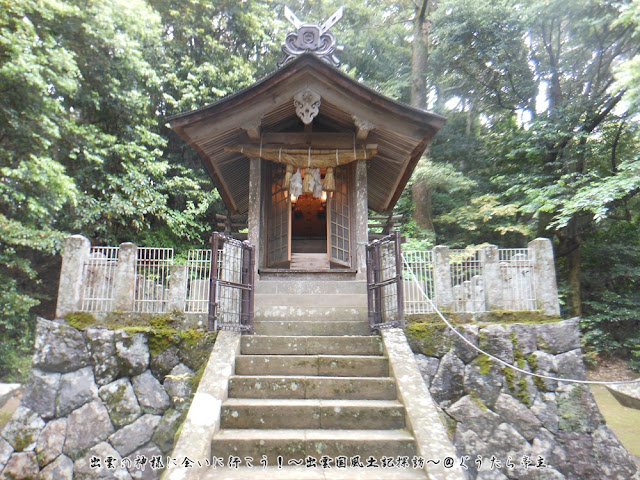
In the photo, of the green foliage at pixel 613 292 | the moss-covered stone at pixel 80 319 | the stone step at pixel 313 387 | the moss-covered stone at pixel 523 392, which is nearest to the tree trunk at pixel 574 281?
the green foliage at pixel 613 292

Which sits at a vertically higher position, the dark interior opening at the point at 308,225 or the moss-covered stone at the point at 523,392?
the dark interior opening at the point at 308,225

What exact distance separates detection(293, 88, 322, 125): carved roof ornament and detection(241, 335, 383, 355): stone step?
3.94 m

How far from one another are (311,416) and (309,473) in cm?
66

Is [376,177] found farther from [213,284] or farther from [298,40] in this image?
[213,284]

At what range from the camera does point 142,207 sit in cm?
1312

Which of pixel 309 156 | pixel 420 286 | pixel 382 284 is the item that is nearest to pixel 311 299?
pixel 382 284

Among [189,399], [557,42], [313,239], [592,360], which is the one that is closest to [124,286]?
[189,399]

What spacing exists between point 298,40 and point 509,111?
45.6ft

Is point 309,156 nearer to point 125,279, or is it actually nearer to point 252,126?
point 252,126

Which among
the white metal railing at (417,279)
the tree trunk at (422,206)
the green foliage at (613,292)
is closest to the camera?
the white metal railing at (417,279)

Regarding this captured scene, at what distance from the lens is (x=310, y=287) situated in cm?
772

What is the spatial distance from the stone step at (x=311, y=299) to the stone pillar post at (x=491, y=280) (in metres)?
1.97

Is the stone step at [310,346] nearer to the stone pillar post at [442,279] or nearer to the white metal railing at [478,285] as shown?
the white metal railing at [478,285]

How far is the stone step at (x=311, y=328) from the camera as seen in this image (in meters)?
6.15
